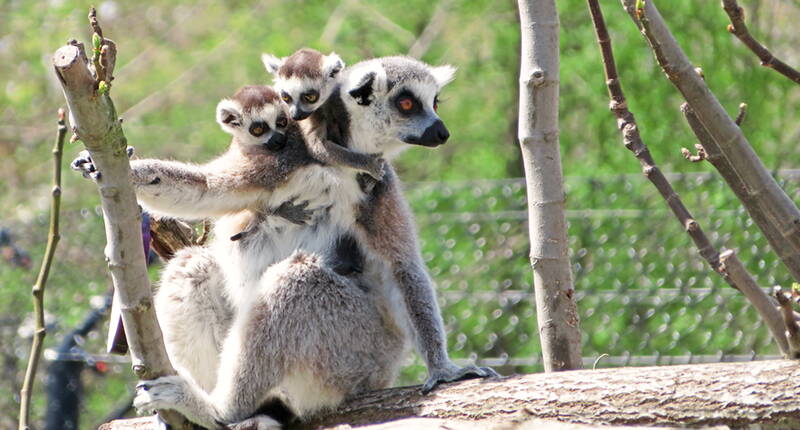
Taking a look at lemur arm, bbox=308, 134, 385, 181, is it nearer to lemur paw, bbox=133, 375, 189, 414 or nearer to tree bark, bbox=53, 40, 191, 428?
lemur paw, bbox=133, 375, 189, 414

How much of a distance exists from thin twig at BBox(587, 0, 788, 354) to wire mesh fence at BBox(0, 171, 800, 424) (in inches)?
150

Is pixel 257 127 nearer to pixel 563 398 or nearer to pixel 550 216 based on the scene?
pixel 550 216

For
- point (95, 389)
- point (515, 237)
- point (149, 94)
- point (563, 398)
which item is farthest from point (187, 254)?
point (149, 94)

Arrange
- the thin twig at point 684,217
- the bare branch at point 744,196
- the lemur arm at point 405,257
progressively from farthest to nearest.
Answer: the lemur arm at point 405,257
the bare branch at point 744,196
the thin twig at point 684,217

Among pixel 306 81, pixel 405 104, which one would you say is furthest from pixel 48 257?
pixel 405 104

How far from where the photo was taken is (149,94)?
11.9m

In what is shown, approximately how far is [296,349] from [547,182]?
103 cm

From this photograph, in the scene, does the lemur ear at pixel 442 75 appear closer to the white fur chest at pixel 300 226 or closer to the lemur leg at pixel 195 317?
the white fur chest at pixel 300 226

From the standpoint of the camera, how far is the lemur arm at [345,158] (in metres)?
3.79

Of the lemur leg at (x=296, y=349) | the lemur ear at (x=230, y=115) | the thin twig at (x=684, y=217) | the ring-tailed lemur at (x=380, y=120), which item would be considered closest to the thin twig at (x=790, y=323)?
the thin twig at (x=684, y=217)

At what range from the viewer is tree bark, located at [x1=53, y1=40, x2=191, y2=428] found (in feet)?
7.91

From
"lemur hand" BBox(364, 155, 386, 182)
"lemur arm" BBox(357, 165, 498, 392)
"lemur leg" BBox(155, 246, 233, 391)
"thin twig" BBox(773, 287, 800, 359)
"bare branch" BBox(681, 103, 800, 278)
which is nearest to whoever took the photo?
"thin twig" BBox(773, 287, 800, 359)

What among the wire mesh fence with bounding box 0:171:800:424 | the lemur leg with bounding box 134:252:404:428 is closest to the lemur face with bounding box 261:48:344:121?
the lemur leg with bounding box 134:252:404:428

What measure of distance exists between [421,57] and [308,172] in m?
6.68
